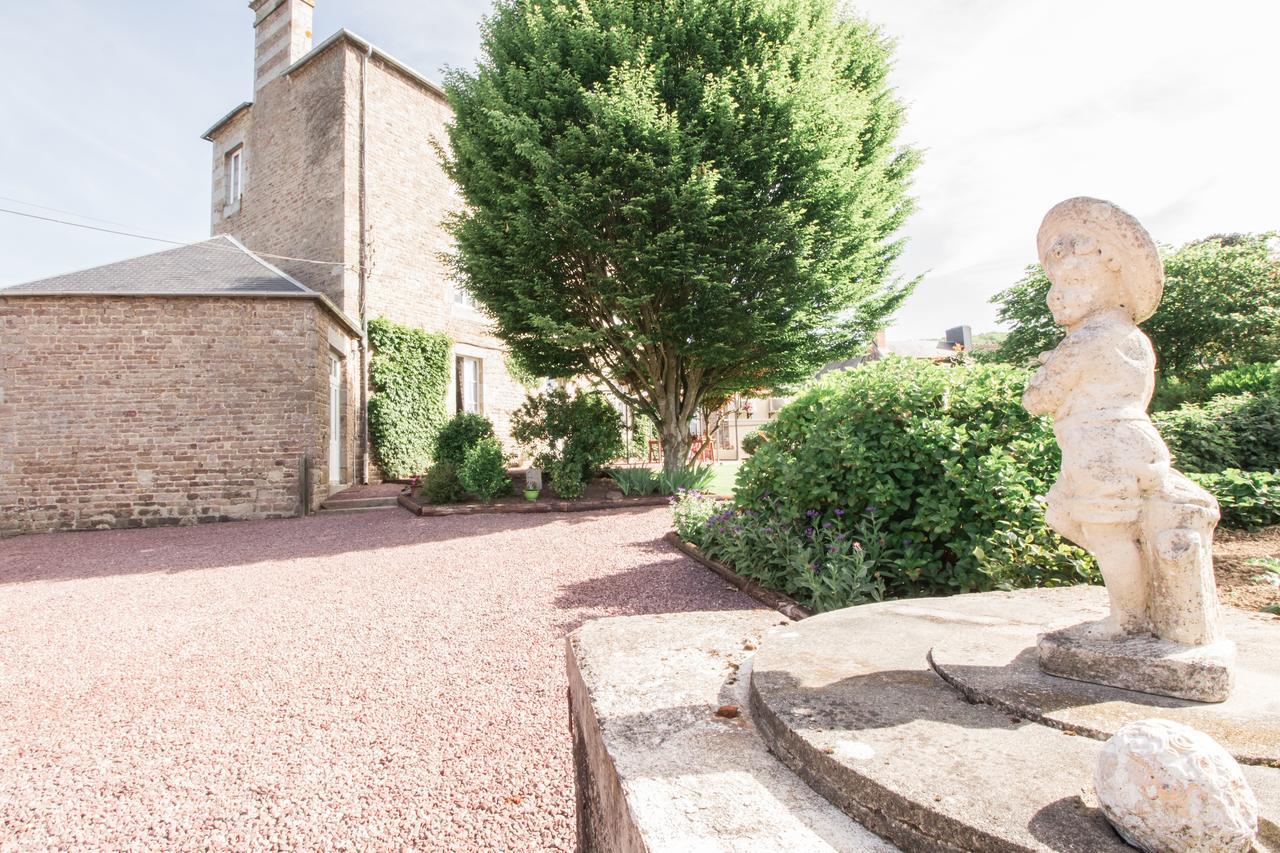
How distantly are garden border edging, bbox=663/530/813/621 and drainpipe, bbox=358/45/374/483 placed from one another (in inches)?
380

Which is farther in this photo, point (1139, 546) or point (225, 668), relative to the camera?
point (225, 668)

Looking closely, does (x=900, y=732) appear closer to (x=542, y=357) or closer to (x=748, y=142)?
(x=748, y=142)

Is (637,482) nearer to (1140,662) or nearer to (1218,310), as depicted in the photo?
(1140,662)

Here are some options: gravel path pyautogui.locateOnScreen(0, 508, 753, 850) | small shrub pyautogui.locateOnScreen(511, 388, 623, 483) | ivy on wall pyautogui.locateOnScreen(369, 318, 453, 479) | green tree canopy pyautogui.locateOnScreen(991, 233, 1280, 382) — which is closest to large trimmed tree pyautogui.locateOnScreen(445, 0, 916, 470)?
small shrub pyautogui.locateOnScreen(511, 388, 623, 483)

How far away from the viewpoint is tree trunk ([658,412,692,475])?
34.0 feet

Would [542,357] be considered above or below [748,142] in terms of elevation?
below

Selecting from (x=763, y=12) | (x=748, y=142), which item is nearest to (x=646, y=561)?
(x=748, y=142)

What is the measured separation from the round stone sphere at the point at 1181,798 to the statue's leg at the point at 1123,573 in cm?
61

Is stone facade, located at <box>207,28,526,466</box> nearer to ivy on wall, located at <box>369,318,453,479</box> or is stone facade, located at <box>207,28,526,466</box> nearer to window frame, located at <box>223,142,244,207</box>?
window frame, located at <box>223,142,244,207</box>

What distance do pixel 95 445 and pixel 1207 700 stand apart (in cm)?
1293

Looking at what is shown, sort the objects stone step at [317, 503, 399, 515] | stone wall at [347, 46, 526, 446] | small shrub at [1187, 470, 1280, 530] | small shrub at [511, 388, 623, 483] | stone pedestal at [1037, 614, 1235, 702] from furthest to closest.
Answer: stone wall at [347, 46, 526, 446]
stone step at [317, 503, 399, 515]
small shrub at [511, 388, 623, 483]
small shrub at [1187, 470, 1280, 530]
stone pedestal at [1037, 614, 1235, 702]

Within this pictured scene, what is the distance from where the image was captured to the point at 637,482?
962 cm

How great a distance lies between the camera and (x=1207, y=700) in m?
1.37

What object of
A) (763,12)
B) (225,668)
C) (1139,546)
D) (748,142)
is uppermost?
(763,12)
